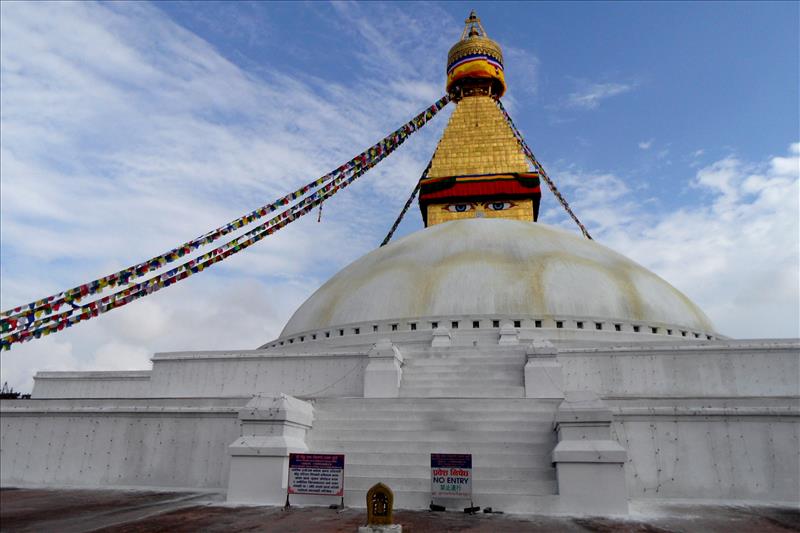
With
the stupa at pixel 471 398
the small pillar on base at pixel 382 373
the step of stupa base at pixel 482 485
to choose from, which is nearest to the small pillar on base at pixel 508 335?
the stupa at pixel 471 398

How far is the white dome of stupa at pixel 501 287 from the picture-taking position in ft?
46.5

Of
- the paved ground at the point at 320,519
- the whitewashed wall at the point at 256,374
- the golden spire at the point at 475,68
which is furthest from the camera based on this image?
the golden spire at the point at 475,68

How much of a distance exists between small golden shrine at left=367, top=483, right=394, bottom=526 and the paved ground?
1.43 ft

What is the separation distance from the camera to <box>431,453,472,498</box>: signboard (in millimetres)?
6848

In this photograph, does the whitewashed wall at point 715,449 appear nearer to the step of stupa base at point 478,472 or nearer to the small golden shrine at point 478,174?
the step of stupa base at point 478,472

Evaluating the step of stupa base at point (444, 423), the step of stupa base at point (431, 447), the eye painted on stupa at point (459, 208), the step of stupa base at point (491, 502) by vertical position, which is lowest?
Result: the step of stupa base at point (491, 502)

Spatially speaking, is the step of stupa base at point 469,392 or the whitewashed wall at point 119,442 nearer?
the whitewashed wall at point 119,442

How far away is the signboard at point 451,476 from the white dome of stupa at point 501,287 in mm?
7315

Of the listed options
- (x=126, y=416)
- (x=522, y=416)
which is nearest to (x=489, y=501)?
(x=522, y=416)

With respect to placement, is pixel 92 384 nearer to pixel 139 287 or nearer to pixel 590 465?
pixel 139 287

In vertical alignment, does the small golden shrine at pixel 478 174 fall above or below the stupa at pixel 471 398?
above

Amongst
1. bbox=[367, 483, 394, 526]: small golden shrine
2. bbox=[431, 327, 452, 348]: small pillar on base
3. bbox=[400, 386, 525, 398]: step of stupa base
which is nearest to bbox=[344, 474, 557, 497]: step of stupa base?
bbox=[367, 483, 394, 526]: small golden shrine

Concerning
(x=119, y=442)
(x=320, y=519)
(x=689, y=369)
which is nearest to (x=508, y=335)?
(x=689, y=369)

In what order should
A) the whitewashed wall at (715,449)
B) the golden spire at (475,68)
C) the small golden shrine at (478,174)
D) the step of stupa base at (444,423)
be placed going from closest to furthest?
the whitewashed wall at (715,449) < the step of stupa base at (444,423) < the small golden shrine at (478,174) < the golden spire at (475,68)
